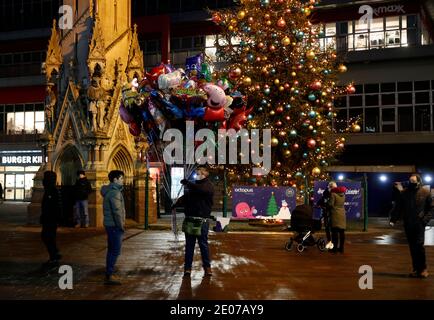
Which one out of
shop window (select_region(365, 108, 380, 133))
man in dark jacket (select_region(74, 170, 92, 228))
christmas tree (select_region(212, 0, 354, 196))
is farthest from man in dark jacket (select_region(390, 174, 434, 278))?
shop window (select_region(365, 108, 380, 133))

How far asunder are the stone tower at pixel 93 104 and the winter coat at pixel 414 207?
1138cm

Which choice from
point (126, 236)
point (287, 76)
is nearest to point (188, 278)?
point (126, 236)

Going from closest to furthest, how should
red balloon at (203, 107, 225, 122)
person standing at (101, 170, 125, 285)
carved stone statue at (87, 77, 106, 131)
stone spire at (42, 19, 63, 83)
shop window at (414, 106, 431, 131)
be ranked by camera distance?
1. person standing at (101, 170, 125, 285)
2. red balloon at (203, 107, 225, 122)
3. carved stone statue at (87, 77, 106, 131)
4. stone spire at (42, 19, 63, 83)
5. shop window at (414, 106, 431, 131)

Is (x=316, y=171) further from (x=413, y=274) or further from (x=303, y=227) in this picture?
(x=413, y=274)

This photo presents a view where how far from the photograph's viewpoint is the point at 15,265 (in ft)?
37.4

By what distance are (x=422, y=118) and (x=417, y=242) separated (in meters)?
27.2

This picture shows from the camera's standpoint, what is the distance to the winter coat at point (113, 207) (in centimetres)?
952

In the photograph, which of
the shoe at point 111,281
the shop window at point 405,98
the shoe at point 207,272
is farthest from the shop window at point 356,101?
the shoe at point 111,281

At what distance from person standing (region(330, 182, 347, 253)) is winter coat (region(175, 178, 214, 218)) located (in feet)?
15.9

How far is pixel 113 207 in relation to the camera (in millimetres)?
9539

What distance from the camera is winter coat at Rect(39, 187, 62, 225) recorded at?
11664 mm

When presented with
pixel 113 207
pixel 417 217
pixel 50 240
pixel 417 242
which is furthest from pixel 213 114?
pixel 417 242

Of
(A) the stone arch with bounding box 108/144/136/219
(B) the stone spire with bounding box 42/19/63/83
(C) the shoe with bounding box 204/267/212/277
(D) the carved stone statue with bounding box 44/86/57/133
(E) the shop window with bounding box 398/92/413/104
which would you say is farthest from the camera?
(E) the shop window with bounding box 398/92/413/104

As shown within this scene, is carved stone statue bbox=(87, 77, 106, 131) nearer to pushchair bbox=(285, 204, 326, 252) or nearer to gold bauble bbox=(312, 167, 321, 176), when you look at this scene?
gold bauble bbox=(312, 167, 321, 176)
